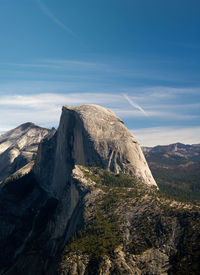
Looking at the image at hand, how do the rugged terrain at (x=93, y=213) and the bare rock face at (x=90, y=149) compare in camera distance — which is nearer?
the rugged terrain at (x=93, y=213)

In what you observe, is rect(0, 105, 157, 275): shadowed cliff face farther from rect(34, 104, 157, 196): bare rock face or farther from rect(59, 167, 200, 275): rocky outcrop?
rect(59, 167, 200, 275): rocky outcrop

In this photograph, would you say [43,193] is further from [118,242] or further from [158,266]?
[158,266]

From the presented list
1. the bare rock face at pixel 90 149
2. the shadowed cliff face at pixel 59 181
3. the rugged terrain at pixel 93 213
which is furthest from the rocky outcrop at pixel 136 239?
the bare rock face at pixel 90 149

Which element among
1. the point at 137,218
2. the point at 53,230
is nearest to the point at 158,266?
the point at 137,218

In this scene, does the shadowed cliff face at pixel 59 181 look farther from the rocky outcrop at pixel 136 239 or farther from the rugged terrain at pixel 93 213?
the rocky outcrop at pixel 136 239

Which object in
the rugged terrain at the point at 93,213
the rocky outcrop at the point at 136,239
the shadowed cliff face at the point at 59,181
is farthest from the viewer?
the shadowed cliff face at the point at 59,181

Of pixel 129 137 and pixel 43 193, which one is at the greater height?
pixel 129 137
